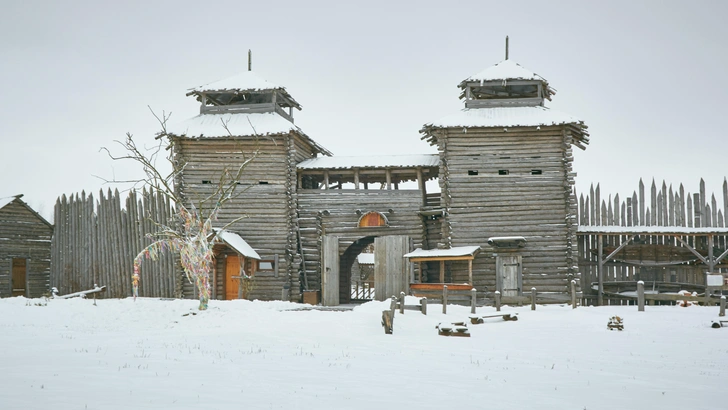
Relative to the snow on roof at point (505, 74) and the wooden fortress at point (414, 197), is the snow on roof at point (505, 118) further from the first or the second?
the snow on roof at point (505, 74)

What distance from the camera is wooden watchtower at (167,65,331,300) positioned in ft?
83.4

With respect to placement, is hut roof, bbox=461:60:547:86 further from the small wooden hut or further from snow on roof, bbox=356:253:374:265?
snow on roof, bbox=356:253:374:265

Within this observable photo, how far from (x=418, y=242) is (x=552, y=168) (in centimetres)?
640

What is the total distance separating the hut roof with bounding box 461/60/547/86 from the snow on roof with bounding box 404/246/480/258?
7612 millimetres

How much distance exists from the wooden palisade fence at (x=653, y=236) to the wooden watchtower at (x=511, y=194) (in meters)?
1.84

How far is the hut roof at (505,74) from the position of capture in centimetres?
2538

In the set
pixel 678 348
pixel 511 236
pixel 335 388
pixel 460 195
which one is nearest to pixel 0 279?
pixel 460 195

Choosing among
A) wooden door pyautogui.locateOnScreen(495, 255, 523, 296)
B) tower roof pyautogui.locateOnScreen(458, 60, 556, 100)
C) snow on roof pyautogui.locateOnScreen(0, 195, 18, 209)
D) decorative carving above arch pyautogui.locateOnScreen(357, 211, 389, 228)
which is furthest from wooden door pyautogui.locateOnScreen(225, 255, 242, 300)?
tower roof pyautogui.locateOnScreen(458, 60, 556, 100)

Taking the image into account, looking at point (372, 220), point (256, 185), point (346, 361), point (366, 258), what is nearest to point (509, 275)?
point (372, 220)

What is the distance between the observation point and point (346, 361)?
406 inches

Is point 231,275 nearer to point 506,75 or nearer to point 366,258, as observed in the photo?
point 506,75

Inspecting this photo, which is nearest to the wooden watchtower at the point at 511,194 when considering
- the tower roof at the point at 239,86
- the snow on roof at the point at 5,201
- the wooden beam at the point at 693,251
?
the wooden beam at the point at 693,251

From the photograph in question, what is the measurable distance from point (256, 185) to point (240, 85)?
4.88 meters

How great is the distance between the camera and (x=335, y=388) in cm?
798
